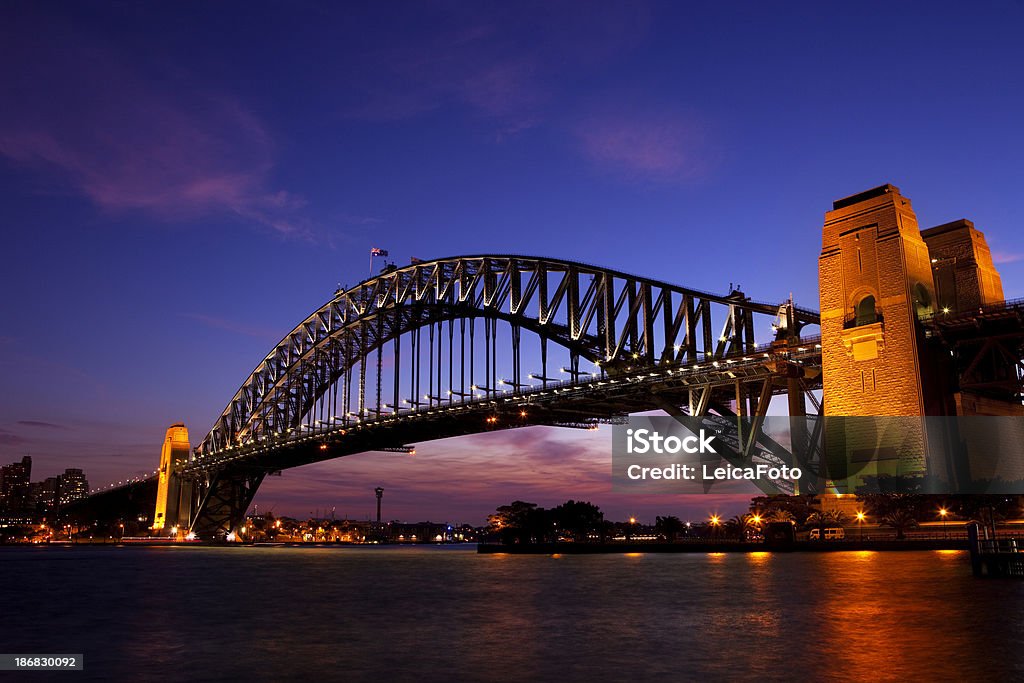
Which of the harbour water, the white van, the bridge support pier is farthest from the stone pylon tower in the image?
the bridge support pier

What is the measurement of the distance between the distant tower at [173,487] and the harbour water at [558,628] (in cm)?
9539

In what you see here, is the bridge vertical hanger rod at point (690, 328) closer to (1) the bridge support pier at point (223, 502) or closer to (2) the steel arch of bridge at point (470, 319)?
(2) the steel arch of bridge at point (470, 319)

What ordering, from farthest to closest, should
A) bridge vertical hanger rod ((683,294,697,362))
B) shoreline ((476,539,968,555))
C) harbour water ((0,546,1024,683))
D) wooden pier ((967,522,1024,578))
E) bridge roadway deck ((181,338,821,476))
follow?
bridge vertical hanger rod ((683,294,697,362)) < bridge roadway deck ((181,338,821,476)) < shoreline ((476,539,968,555)) < wooden pier ((967,522,1024,578)) < harbour water ((0,546,1024,683))

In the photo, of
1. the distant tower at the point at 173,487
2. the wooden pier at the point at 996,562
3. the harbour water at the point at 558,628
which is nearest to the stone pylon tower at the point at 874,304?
the harbour water at the point at 558,628

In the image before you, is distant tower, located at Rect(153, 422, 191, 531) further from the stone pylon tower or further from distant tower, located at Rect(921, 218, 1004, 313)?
distant tower, located at Rect(921, 218, 1004, 313)

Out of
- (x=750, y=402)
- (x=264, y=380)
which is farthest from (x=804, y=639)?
(x=264, y=380)

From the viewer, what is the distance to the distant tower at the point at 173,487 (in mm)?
135750

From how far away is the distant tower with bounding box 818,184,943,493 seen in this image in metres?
53.9

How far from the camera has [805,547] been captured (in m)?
Result: 60.9

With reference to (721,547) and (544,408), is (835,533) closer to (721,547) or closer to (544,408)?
(721,547)

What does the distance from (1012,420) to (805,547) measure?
1479cm

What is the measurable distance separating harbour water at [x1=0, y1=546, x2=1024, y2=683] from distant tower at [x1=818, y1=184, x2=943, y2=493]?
10.7 m

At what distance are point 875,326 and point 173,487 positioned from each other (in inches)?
4353

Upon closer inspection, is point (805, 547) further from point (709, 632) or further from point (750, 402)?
point (709, 632)
